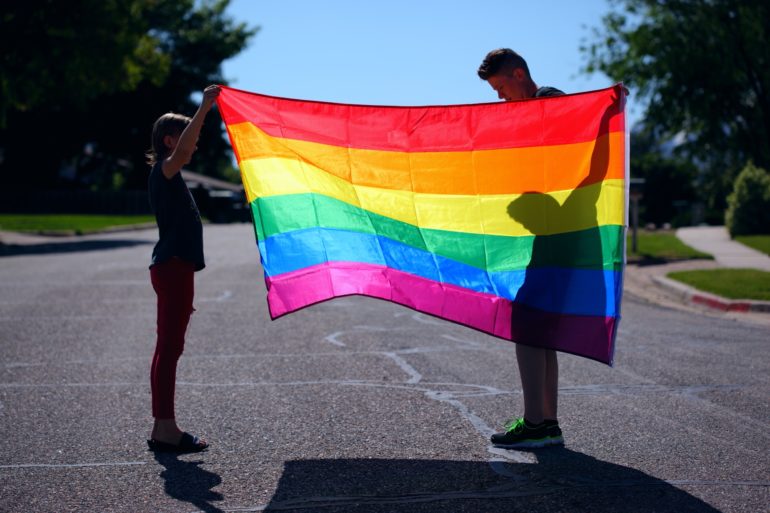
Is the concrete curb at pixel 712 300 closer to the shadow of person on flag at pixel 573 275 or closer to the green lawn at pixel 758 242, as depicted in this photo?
the green lawn at pixel 758 242

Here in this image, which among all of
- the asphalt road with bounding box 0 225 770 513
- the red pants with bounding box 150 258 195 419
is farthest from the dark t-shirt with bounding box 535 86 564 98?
the red pants with bounding box 150 258 195 419

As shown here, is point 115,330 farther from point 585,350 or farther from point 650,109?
point 650,109

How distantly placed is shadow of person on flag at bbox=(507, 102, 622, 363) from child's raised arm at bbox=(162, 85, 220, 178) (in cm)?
189

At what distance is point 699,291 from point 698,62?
47.7 ft

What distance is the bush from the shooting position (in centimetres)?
2784

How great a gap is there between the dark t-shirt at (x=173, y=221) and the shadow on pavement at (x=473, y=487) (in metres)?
1.30

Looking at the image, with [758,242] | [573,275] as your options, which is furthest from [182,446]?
[758,242]

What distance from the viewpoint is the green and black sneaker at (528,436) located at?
5.32 meters

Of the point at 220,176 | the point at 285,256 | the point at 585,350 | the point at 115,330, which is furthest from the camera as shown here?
the point at 220,176

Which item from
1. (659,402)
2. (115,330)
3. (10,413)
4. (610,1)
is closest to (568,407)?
(659,402)

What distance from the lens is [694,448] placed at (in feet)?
17.3

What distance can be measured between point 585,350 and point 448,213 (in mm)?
1154

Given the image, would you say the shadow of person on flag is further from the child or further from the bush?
the bush

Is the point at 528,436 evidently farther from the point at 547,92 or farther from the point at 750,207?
the point at 750,207
